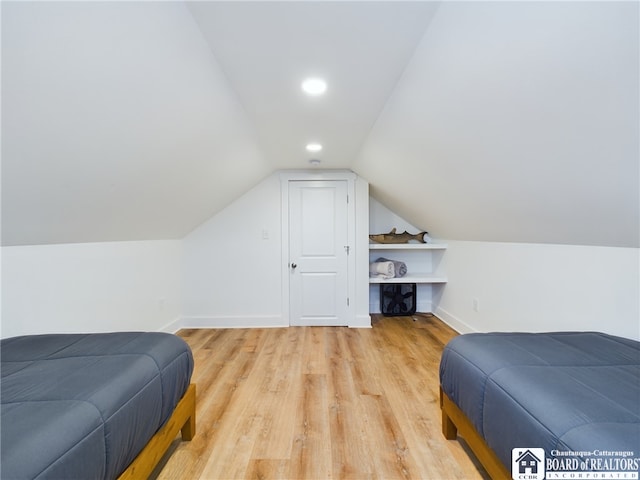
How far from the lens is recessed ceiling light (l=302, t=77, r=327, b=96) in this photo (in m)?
1.59

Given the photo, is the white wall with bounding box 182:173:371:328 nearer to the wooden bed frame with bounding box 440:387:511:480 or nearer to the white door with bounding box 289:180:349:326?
the white door with bounding box 289:180:349:326

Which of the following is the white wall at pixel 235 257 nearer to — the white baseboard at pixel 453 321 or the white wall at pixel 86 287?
the white wall at pixel 86 287

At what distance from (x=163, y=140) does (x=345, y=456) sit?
2037mm

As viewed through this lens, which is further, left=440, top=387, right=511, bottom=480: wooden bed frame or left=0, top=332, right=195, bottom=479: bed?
left=440, top=387, right=511, bottom=480: wooden bed frame

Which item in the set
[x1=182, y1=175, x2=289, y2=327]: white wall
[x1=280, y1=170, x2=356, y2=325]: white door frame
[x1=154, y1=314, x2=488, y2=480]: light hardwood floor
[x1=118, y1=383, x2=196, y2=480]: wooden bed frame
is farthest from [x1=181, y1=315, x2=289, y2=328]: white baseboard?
[x1=118, y1=383, x2=196, y2=480]: wooden bed frame

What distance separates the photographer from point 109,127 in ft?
4.50

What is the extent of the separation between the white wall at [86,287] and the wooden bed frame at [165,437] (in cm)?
112

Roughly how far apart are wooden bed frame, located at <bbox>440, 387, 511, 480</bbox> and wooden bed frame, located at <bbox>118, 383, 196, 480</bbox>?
54.7 inches

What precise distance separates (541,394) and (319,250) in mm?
2812

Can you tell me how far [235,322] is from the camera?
367 cm

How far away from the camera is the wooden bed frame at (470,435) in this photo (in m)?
1.15

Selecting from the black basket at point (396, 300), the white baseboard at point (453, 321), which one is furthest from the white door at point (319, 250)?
the white baseboard at point (453, 321)

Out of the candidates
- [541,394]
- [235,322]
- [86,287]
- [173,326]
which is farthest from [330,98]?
[173,326]

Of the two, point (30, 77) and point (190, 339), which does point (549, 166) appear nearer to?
point (30, 77)
